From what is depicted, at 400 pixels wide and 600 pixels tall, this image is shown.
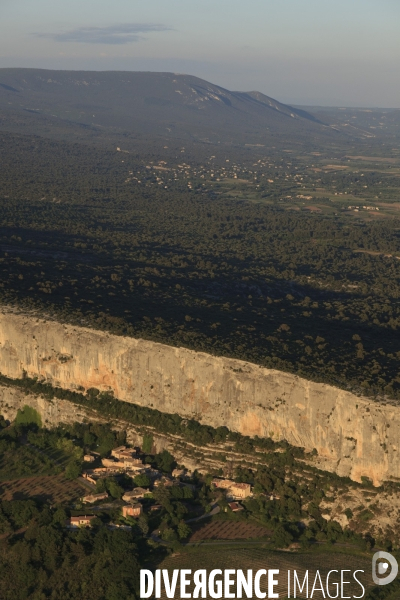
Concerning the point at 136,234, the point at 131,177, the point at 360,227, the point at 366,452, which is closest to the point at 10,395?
the point at 366,452

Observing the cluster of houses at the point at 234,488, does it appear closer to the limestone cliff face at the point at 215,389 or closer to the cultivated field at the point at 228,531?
the cultivated field at the point at 228,531

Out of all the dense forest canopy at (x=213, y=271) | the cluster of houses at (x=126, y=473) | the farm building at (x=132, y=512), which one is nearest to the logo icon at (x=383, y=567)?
the dense forest canopy at (x=213, y=271)

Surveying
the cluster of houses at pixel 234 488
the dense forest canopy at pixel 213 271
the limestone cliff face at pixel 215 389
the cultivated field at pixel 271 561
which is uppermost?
the dense forest canopy at pixel 213 271

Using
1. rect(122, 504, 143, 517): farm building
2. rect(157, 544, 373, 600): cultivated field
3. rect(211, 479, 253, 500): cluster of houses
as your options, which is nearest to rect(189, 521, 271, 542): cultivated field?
rect(157, 544, 373, 600): cultivated field

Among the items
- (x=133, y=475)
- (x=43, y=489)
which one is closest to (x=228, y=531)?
(x=133, y=475)

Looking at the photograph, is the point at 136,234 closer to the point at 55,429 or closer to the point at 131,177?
the point at 55,429

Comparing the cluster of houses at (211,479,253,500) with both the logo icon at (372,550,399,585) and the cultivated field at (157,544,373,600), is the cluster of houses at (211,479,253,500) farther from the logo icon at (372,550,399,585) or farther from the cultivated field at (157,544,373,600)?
the logo icon at (372,550,399,585)

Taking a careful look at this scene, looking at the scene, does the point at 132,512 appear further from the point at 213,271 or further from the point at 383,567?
the point at 213,271
